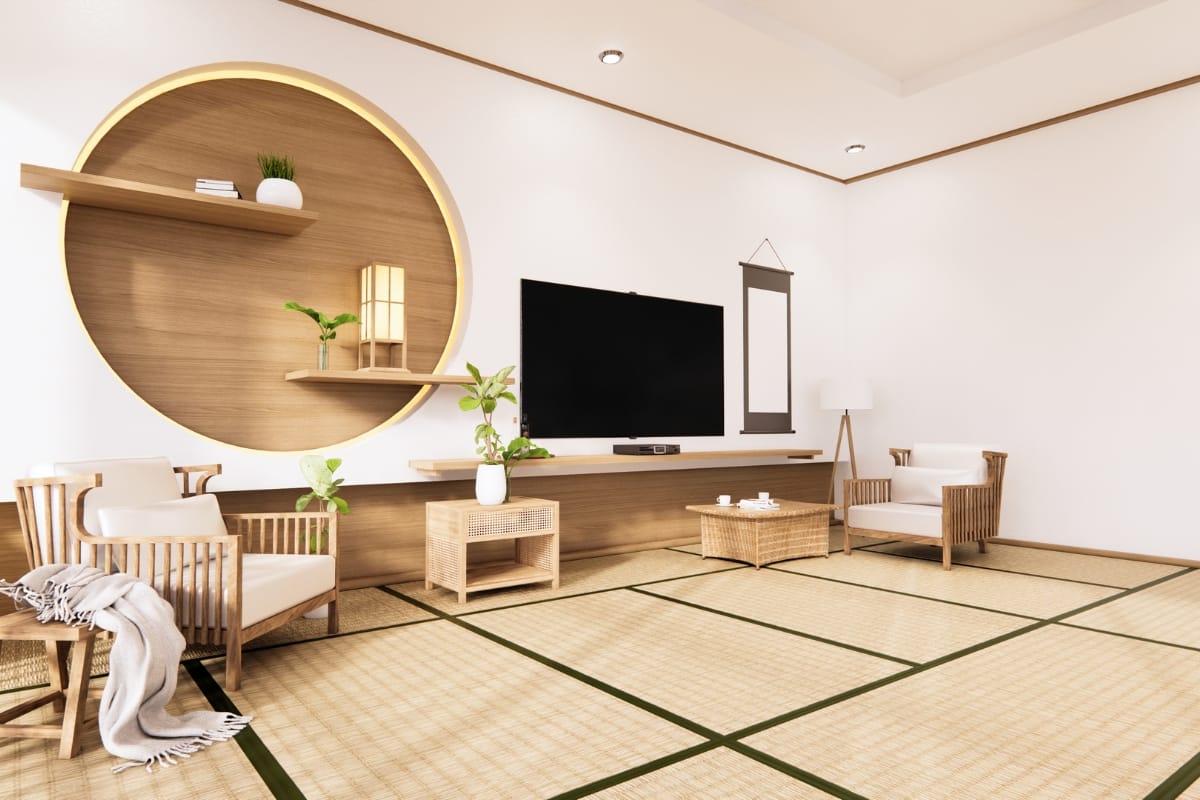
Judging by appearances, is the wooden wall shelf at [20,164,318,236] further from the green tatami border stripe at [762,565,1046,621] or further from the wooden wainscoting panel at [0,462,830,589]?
the green tatami border stripe at [762,565,1046,621]

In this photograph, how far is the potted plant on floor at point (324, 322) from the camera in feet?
13.1

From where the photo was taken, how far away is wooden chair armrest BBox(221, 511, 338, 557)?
3.37m

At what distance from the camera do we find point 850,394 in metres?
6.37

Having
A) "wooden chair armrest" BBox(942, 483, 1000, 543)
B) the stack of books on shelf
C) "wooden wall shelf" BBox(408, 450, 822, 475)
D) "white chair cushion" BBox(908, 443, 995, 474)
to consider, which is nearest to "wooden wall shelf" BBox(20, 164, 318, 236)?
the stack of books on shelf

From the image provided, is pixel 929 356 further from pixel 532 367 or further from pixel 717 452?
pixel 532 367

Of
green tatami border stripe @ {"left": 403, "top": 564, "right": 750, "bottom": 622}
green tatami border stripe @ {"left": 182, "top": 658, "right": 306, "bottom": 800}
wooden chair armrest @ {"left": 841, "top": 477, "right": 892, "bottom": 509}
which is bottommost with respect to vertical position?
green tatami border stripe @ {"left": 403, "top": 564, "right": 750, "bottom": 622}

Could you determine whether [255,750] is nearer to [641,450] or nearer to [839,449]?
[641,450]

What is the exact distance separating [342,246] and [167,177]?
0.92m

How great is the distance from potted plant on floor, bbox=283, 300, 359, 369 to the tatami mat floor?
1339mm

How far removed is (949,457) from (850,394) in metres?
1.06

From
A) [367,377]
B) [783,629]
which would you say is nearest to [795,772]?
[783,629]

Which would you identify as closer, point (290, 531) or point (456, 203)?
point (290, 531)

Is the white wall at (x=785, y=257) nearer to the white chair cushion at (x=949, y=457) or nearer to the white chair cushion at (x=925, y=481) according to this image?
the white chair cushion at (x=949, y=457)

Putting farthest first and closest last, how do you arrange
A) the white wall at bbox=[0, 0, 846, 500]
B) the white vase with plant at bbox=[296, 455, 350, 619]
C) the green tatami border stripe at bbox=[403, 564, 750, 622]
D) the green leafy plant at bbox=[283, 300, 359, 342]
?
the green leafy plant at bbox=[283, 300, 359, 342]
the green tatami border stripe at bbox=[403, 564, 750, 622]
the white vase with plant at bbox=[296, 455, 350, 619]
the white wall at bbox=[0, 0, 846, 500]
